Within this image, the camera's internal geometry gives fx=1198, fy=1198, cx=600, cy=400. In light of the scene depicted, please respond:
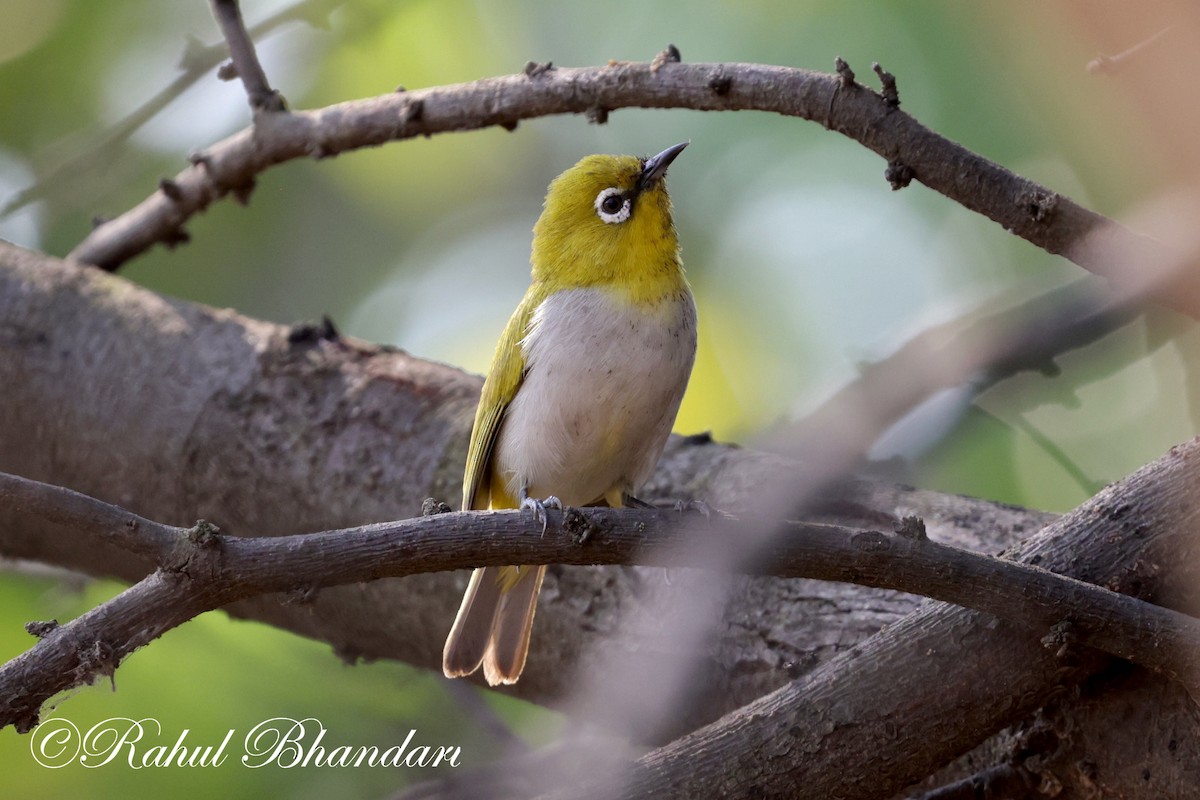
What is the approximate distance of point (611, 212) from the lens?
432 centimetres

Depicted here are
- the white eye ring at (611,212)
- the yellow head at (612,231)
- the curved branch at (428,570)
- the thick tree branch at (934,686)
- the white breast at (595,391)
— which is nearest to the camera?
the curved branch at (428,570)

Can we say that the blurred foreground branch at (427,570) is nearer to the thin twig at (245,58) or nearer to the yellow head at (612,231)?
the yellow head at (612,231)

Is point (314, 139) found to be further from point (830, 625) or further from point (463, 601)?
point (830, 625)

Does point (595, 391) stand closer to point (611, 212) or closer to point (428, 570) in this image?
point (611, 212)

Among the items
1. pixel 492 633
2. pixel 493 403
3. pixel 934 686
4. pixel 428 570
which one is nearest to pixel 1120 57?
pixel 934 686

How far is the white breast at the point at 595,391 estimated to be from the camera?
3.84 metres

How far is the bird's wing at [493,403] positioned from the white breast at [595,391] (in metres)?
0.03

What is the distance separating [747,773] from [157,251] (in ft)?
21.3

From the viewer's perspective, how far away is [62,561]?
4.92m

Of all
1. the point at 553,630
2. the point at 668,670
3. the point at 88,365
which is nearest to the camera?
the point at 668,670

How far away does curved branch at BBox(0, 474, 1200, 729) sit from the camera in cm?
234

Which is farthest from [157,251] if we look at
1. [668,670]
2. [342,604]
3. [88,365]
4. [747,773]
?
[747,773]

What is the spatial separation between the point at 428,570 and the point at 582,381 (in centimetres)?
144

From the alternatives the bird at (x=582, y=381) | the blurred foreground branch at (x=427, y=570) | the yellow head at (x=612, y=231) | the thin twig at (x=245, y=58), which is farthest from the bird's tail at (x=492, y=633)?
the thin twig at (x=245, y=58)
